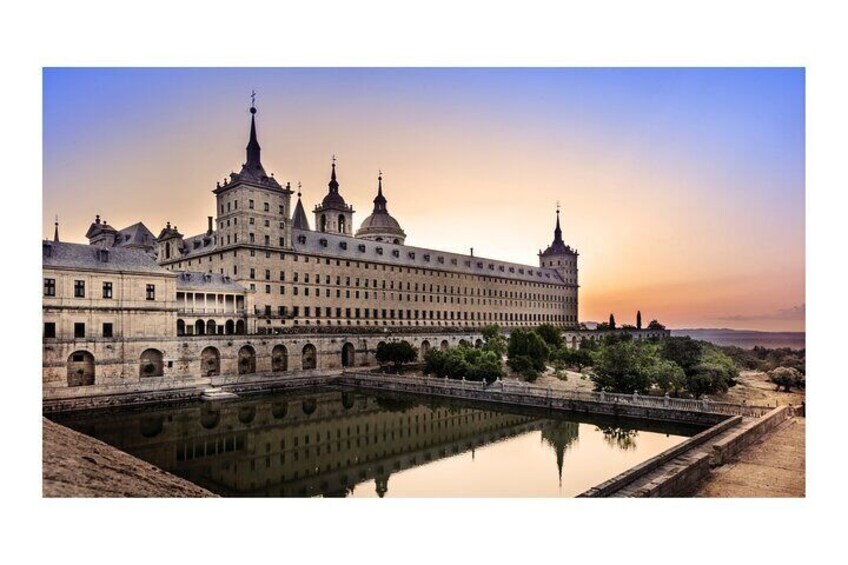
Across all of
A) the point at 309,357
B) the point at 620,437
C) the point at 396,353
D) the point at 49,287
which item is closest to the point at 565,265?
the point at 396,353

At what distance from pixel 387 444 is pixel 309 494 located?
6.44m

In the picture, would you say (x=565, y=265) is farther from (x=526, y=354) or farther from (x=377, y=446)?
(x=377, y=446)

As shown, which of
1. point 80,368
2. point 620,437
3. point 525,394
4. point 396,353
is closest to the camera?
point 620,437

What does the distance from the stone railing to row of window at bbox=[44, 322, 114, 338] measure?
14351 mm

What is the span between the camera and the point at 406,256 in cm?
5734

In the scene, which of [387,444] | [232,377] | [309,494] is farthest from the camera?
[232,377]

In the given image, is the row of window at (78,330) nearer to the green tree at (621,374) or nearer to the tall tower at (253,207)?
the tall tower at (253,207)

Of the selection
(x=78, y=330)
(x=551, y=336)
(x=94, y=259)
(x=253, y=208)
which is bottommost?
(x=551, y=336)

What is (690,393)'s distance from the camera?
28.3m

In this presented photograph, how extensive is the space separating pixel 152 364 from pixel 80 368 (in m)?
3.69

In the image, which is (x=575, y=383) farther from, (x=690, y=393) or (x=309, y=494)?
(x=309, y=494)

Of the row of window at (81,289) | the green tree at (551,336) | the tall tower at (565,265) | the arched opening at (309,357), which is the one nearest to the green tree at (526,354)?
the green tree at (551,336)

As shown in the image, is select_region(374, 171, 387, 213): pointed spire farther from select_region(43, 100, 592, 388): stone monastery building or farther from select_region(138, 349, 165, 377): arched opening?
select_region(138, 349, 165, 377): arched opening
